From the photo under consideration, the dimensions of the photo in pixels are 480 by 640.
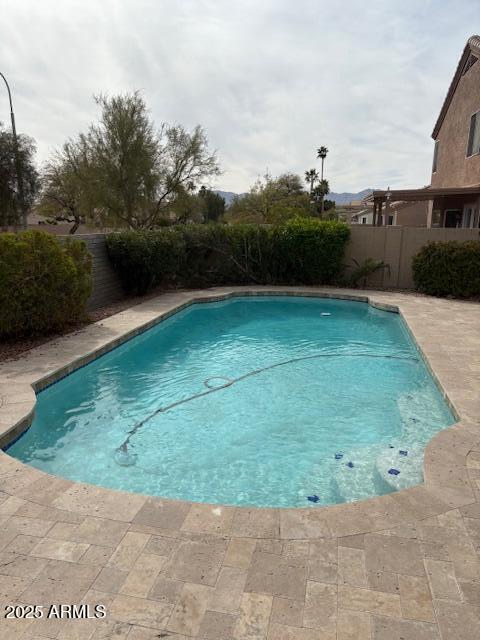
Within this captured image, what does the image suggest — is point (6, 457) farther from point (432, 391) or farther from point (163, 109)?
point (163, 109)

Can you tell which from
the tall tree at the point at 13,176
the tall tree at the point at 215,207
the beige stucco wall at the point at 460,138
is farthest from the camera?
the tall tree at the point at 215,207

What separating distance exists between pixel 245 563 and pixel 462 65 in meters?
19.9

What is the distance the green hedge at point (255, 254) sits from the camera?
14.2 metres

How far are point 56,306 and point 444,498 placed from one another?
23.4 feet

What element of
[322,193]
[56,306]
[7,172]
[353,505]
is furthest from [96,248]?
[322,193]

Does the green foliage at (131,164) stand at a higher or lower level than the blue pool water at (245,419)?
higher

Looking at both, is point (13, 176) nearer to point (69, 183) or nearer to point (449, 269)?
point (69, 183)

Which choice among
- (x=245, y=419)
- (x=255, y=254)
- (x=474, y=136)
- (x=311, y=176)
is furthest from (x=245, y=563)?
(x=311, y=176)

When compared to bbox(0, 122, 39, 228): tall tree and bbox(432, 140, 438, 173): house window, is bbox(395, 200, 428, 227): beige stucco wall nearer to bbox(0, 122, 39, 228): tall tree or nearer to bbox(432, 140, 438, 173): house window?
bbox(432, 140, 438, 173): house window

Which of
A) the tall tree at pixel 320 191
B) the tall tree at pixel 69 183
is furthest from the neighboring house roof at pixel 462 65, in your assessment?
the tall tree at pixel 320 191

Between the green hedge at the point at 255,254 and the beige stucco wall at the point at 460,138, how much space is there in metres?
5.30

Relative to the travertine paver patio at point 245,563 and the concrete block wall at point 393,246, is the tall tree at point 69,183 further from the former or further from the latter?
the travertine paver patio at point 245,563

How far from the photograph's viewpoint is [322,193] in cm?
5169

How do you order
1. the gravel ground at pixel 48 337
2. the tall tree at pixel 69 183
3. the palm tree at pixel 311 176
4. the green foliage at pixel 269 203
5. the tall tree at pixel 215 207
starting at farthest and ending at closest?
the palm tree at pixel 311 176 → the tall tree at pixel 215 207 → the green foliage at pixel 269 203 → the tall tree at pixel 69 183 → the gravel ground at pixel 48 337
